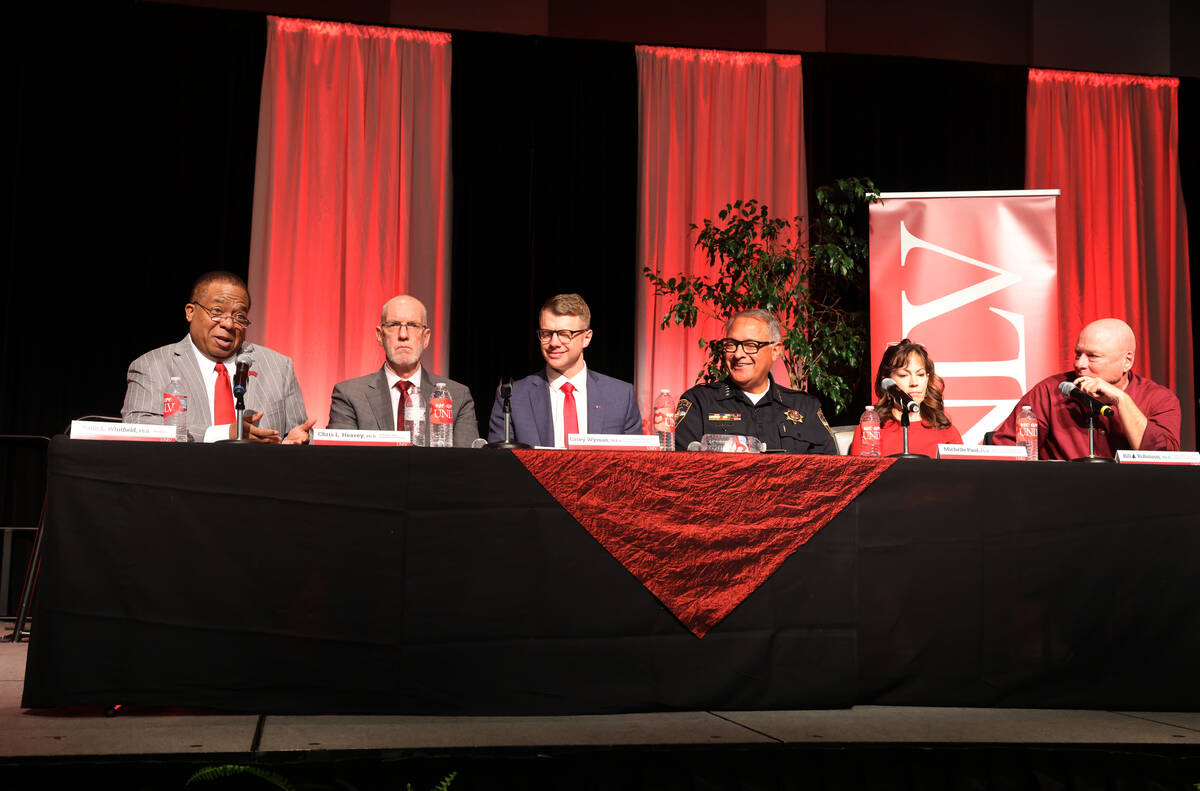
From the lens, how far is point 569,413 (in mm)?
3340

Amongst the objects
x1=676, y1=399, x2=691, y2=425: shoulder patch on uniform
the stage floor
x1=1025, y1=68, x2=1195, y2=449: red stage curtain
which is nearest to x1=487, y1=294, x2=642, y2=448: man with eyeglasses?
x1=676, y1=399, x2=691, y2=425: shoulder patch on uniform

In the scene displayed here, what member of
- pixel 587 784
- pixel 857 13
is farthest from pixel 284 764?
pixel 857 13

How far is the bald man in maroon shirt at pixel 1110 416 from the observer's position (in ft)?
10.0

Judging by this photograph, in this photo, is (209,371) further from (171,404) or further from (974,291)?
(974,291)

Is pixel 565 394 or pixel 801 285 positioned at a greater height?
pixel 801 285

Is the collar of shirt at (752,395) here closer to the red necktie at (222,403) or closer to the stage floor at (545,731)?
the stage floor at (545,731)

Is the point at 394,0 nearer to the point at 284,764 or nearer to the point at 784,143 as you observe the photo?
the point at 784,143

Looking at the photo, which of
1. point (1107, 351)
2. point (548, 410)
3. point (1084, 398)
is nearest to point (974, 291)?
point (1107, 351)

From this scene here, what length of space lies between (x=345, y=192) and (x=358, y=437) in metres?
3.21

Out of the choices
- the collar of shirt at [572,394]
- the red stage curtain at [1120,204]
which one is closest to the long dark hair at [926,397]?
the collar of shirt at [572,394]

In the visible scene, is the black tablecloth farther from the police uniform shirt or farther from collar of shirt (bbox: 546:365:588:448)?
collar of shirt (bbox: 546:365:588:448)

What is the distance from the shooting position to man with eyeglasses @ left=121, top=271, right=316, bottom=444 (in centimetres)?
291

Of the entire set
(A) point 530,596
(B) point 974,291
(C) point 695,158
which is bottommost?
(A) point 530,596

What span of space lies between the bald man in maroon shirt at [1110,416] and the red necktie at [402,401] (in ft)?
5.83
